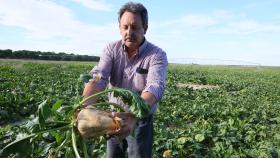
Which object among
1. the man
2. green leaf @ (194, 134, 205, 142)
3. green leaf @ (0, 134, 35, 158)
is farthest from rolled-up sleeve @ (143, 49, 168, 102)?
green leaf @ (194, 134, 205, 142)

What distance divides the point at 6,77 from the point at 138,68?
677 inches

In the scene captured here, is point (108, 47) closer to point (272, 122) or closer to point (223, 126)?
point (223, 126)

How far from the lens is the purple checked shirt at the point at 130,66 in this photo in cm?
350

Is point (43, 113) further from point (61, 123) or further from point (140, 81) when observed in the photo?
point (140, 81)

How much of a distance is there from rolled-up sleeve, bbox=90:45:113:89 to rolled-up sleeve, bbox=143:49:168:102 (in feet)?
1.23

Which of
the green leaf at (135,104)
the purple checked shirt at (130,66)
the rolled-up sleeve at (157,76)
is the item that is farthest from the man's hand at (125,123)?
the purple checked shirt at (130,66)

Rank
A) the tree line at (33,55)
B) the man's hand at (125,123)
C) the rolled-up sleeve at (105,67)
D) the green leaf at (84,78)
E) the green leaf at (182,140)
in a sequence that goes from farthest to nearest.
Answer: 1. the tree line at (33,55)
2. the green leaf at (182,140)
3. the rolled-up sleeve at (105,67)
4. the green leaf at (84,78)
5. the man's hand at (125,123)

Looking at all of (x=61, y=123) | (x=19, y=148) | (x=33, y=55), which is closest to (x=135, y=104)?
(x=61, y=123)

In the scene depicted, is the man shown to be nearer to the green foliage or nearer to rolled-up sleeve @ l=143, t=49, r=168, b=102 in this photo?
rolled-up sleeve @ l=143, t=49, r=168, b=102

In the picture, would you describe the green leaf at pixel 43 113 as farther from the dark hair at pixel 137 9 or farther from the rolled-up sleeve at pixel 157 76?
the dark hair at pixel 137 9

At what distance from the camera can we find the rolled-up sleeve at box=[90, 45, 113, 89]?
3499mm

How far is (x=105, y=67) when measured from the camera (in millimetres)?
3592

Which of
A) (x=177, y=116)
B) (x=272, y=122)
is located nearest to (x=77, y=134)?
(x=177, y=116)

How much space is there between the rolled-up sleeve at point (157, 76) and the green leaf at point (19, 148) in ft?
3.00
